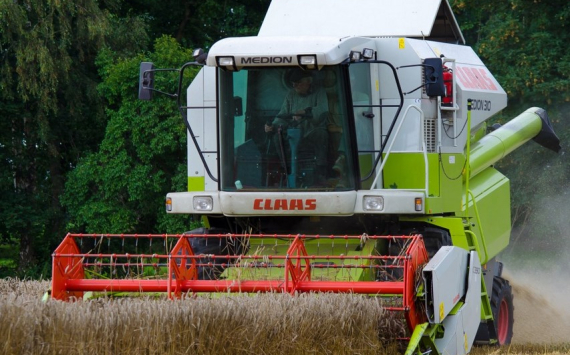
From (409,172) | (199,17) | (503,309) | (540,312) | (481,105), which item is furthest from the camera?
(199,17)

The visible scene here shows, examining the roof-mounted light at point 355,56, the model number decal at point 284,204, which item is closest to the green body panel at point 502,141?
the roof-mounted light at point 355,56

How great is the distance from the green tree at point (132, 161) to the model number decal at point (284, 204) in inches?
347

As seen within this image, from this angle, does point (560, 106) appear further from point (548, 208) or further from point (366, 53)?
point (366, 53)

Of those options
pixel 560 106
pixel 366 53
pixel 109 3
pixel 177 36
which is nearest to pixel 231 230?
pixel 366 53

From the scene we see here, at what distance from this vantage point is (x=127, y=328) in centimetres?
589

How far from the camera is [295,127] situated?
7828 mm

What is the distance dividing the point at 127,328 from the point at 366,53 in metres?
3.21

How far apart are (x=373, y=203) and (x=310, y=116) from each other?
81cm

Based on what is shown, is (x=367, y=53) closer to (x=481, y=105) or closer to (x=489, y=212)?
(x=481, y=105)

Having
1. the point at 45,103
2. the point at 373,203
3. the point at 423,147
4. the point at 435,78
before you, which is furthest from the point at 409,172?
the point at 45,103

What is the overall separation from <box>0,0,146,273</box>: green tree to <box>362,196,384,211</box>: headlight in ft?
Answer: 32.3

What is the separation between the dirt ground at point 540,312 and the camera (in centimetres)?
1034

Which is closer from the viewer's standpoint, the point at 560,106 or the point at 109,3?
the point at 560,106

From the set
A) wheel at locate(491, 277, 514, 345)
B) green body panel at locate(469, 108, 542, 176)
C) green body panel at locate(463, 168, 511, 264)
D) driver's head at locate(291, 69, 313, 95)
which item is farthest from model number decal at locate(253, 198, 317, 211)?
wheel at locate(491, 277, 514, 345)
